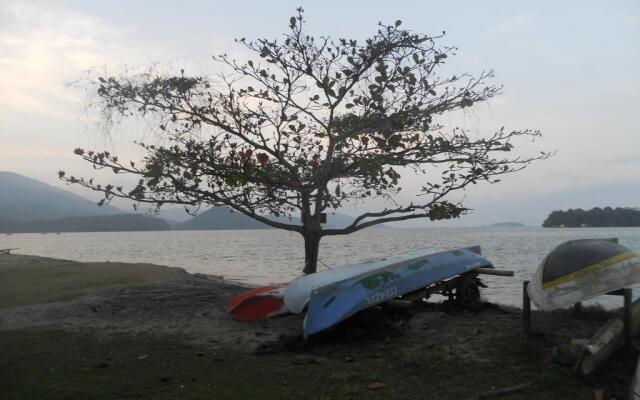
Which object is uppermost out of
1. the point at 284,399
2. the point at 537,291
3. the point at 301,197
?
the point at 301,197

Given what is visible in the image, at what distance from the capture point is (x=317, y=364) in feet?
18.3

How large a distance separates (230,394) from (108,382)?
4.29ft

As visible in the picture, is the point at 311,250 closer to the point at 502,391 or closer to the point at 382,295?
the point at 382,295

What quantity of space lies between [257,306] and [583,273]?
4.50 m

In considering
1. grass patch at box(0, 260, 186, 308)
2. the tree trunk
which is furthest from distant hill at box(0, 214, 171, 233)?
the tree trunk

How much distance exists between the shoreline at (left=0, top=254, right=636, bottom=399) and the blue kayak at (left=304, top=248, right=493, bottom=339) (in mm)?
372

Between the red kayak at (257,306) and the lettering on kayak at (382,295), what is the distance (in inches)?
71.8

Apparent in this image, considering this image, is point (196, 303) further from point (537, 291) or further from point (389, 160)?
point (537, 291)

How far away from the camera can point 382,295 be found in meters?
6.80

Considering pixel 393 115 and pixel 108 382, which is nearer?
pixel 108 382

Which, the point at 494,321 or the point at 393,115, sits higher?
the point at 393,115

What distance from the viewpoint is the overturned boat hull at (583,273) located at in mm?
5645

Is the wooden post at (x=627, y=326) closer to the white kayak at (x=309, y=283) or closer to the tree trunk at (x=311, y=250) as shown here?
the white kayak at (x=309, y=283)

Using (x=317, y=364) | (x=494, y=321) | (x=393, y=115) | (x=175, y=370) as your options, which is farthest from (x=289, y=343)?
(x=393, y=115)
